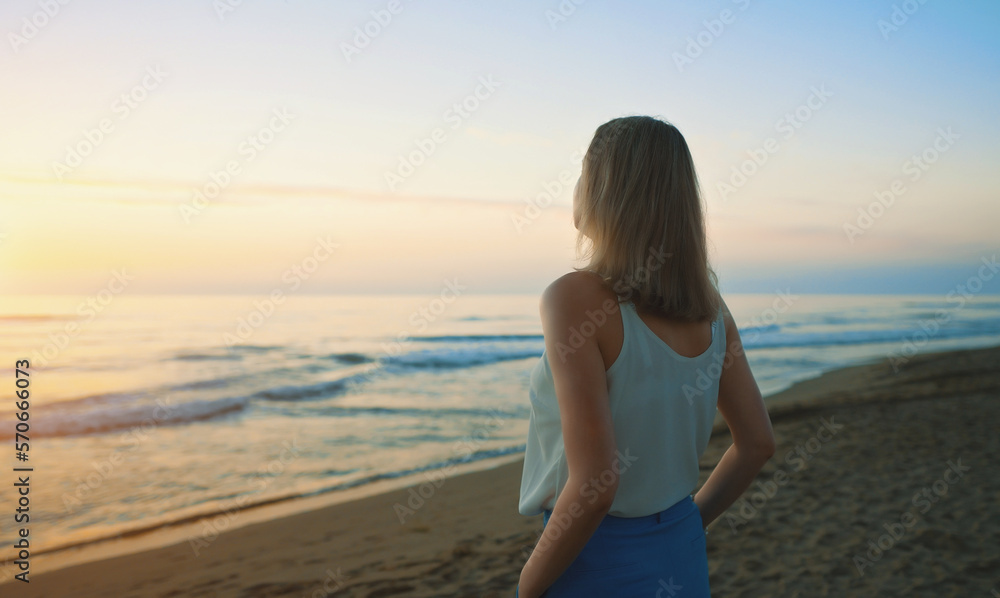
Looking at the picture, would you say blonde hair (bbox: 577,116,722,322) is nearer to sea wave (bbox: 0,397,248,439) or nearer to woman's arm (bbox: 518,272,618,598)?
woman's arm (bbox: 518,272,618,598)

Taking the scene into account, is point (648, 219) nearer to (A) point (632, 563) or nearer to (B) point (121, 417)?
(A) point (632, 563)

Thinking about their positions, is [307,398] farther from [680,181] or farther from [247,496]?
[680,181]

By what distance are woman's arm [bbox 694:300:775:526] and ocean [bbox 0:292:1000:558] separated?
20.3 ft

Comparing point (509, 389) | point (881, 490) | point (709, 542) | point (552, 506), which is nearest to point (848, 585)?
point (709, 542)

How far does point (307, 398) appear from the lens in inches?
544

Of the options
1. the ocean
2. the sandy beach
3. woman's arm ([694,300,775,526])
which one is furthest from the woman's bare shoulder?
the ocean

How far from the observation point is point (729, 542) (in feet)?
16.4

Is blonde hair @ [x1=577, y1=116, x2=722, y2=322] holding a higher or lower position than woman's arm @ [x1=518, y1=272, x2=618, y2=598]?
higher

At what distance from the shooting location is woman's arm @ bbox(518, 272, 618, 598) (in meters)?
1.13

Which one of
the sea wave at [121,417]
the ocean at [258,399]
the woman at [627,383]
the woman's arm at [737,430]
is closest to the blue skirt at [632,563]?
the woman at [627,383]

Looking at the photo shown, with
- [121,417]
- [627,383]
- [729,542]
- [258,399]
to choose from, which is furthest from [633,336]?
[258,399]

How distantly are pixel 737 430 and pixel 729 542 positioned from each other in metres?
3.97

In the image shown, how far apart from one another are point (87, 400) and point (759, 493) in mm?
12754

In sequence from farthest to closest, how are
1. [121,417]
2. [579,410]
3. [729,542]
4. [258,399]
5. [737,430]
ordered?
[258,399]
[121,417]
[729,542]
[737,430]
[579,410]
